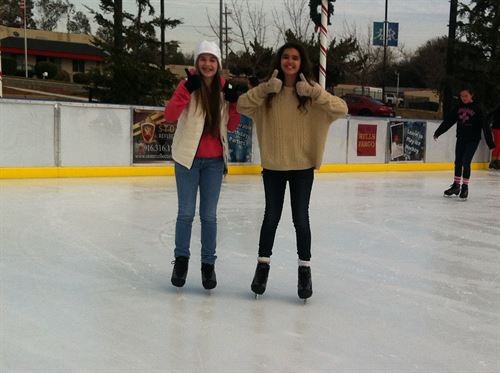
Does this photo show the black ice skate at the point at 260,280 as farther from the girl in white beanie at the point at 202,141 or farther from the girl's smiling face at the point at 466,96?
the girl's smiling face at the point at 466,96

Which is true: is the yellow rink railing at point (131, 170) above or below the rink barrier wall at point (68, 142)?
below

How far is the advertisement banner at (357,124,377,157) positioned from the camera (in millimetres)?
11781

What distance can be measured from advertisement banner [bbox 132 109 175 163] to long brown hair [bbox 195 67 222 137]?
653cm

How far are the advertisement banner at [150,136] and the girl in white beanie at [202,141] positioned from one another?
641 centimetres

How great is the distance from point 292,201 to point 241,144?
7.47 meters

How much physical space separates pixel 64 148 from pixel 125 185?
135cm

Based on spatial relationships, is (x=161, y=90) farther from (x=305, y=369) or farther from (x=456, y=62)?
(x=305, y=369)

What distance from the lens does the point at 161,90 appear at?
15.7 meters

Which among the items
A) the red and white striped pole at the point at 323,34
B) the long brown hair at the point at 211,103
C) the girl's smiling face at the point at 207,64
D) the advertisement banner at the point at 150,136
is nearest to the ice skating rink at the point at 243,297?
the long brown hair at the point at 211,103

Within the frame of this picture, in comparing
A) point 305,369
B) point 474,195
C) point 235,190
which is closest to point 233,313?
point 305,369

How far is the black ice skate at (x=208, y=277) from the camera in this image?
325 centimetres

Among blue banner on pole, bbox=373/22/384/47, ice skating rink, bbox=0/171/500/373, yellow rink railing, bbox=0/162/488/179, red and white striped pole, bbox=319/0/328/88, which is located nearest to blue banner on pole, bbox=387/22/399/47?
blue banner on pole, bbox=373/22/384/47

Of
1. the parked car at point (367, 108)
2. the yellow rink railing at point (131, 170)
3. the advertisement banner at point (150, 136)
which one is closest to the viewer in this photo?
the yellow rink railing at point (131, 170)

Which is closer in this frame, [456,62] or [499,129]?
[499,129]
